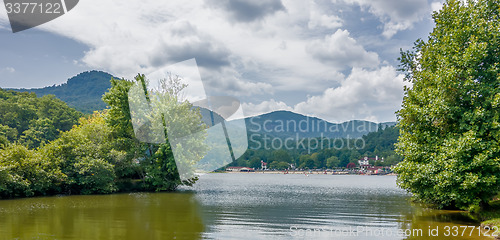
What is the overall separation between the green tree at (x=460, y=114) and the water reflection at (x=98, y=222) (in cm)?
1329

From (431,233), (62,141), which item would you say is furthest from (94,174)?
(431,233)

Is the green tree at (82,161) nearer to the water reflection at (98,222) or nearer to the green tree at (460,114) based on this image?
the water reflection at (98,222)

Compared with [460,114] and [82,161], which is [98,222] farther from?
[460,114]

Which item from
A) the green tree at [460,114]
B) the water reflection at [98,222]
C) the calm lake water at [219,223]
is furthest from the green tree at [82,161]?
the green tree at [460,114]

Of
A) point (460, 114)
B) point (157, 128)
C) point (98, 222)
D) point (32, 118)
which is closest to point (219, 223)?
point (98, 222)

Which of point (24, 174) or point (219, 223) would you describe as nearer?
point (219, 223)

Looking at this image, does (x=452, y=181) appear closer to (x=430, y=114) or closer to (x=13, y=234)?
(x=430, y=114)

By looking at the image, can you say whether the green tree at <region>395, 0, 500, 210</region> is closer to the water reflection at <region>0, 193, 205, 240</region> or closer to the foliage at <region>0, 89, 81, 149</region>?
the water reflection at <region>0, 193, 205, 240</region>

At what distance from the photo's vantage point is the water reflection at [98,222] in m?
15.3

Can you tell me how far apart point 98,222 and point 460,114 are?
2066cm

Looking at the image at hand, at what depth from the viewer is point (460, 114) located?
19266 mm

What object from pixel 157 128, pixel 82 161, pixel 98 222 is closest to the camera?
Answer: pixel 98 222

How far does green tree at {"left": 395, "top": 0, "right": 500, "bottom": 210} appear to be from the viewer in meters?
17.9

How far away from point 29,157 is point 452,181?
3438 centimetres
